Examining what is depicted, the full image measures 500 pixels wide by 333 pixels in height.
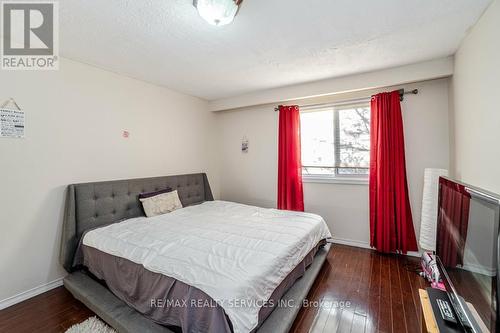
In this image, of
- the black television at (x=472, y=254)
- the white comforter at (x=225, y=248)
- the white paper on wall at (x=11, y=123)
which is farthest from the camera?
the white paper on wall at (x=11, y=123)

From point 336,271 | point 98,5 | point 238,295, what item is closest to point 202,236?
point 238,295

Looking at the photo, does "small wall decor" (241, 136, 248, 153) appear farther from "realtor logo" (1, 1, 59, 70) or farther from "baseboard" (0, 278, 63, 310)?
A: "baseboard" (0, 278, 63, 310)

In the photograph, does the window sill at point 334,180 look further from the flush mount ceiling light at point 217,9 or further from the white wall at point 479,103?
the flush mount ceiling light at point 217,9

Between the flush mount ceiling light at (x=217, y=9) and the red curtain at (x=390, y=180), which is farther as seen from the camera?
the red curtain at (x=390, y=180)

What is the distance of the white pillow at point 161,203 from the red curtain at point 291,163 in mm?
1637

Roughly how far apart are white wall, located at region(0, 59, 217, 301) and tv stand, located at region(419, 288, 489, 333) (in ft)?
10.4

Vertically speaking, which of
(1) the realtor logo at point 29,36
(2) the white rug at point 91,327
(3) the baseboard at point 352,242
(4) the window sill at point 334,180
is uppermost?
(1) the realtor logo at point 29,36

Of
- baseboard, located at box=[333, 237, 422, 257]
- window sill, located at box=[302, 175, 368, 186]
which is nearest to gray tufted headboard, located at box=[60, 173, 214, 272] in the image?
window sill, located at box=[302, 175, 368, 186]

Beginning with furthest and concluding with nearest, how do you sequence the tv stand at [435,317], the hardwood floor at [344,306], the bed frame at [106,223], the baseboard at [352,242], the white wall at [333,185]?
the baseboard at [352,242] < the white wall at [333,185] < the hardwood floor at [344,306] < the bed frame at [106,223] < the tv stand at [435,317]

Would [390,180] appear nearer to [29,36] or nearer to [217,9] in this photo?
[217,9]

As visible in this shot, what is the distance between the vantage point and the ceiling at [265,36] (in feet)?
5.26

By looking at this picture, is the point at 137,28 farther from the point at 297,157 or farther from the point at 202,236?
the point at 297,157

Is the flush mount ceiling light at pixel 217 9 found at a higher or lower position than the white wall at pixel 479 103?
higher

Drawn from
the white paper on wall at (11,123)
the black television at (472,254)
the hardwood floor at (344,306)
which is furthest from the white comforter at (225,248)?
the white paper on wall at (11,123)
